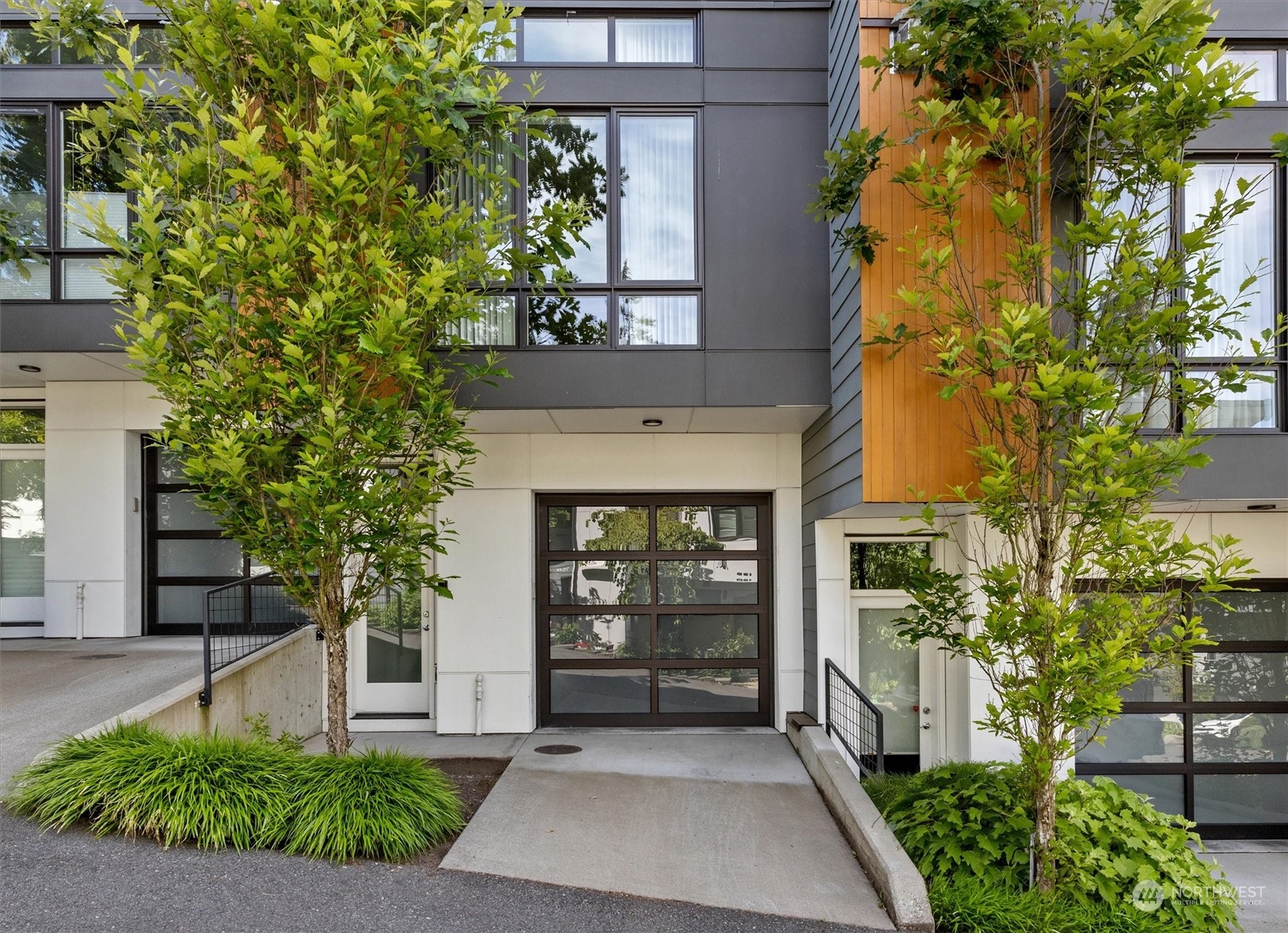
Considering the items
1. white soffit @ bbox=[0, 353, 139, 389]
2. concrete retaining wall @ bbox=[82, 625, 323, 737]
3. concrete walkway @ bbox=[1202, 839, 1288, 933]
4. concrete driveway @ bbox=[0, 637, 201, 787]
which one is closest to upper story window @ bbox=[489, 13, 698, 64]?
white soffit @ bbox=[0, 353, 139, 389]

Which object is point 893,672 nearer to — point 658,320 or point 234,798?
point 658,320

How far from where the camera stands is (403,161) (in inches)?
200

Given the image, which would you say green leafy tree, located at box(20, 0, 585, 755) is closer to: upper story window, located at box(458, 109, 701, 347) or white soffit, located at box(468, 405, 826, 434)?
upper story window, located at box(458, 109, 701, 347)

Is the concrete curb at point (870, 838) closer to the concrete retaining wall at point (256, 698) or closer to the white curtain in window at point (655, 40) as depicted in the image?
the concrete retaining wall at point (256, 698)

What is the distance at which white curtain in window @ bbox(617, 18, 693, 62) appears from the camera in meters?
6.77

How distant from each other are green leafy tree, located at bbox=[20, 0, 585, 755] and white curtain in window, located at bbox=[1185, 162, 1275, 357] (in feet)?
14.7

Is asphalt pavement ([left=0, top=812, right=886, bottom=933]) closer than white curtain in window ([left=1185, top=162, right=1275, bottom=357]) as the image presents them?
Yes

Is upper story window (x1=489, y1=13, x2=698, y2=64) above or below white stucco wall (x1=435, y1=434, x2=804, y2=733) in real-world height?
above

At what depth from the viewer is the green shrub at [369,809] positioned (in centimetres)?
424

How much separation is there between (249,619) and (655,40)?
6717mm

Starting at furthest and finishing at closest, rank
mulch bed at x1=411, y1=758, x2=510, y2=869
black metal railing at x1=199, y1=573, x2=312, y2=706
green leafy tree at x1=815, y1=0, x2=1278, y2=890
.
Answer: black metal railing at x1=199, y1=573, x2=312, y2=706 → mulch bed at x1=411, y1=758, x2=510, y2=869 → green leafy tree at x1=815, y1=0, x2=1278, y2=890

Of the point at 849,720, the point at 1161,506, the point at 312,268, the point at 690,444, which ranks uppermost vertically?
the point at 312,268

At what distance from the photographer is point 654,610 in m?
7.62

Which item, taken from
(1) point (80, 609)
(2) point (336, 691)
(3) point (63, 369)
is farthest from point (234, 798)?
(3) point (63, 369)
